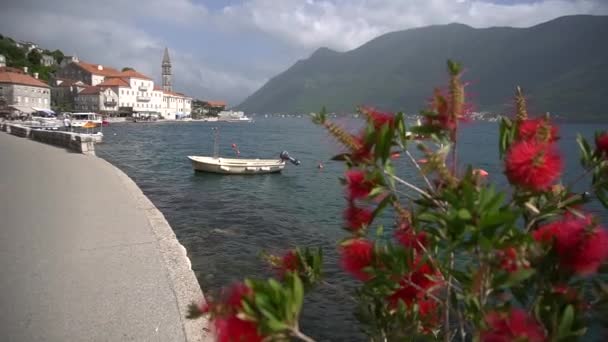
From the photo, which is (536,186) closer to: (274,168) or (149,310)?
(149,310)

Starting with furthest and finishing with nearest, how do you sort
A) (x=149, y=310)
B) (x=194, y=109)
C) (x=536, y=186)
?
(x=194, y=109) → (x=149, y=310) → (x=536, y=186)

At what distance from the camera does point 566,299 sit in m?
1.52

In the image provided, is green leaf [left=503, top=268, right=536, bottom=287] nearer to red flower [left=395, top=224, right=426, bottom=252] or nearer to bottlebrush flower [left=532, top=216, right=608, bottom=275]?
bottlebrush flower [left=532, top=216, right=608, bottom=275]

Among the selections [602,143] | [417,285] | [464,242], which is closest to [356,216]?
[417,285]

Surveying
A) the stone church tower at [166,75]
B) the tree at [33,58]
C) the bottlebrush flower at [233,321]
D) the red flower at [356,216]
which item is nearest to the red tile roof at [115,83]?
the tree at [33,58]

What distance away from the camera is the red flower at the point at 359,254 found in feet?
6.41

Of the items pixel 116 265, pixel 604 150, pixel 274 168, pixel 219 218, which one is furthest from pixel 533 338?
pixel 274 168

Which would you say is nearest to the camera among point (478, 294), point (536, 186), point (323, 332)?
point (536, 186)

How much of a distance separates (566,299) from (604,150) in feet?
2.09

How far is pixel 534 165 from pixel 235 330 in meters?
1.14

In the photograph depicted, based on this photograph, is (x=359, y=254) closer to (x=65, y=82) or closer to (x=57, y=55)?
(x=65, y=82)

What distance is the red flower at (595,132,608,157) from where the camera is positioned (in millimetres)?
1676

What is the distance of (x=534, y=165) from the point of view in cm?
138

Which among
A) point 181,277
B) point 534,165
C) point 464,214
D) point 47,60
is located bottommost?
point 181,277
